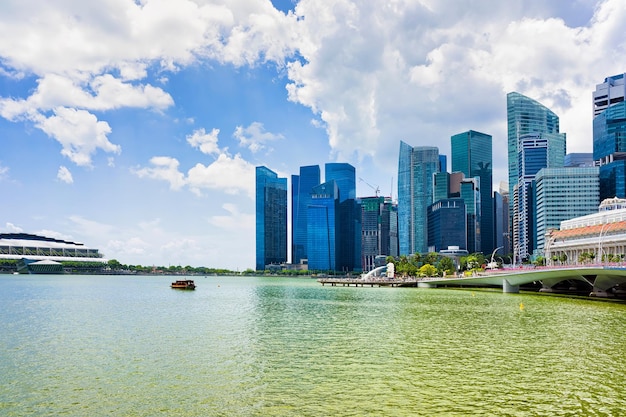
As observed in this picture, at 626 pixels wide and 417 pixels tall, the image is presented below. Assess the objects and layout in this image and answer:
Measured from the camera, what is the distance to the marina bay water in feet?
82.1

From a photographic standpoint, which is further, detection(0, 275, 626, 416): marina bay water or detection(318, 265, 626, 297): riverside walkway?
detection(318, 265, 626, 297): riverside walkway

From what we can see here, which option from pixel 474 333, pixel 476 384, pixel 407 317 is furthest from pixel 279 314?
pixel 476 384

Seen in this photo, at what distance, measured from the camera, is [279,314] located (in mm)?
70000

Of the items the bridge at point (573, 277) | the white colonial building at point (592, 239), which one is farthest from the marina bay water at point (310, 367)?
the white colonial building at point (592, 239)

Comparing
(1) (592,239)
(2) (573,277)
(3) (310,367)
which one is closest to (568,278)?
(2) (573,277)

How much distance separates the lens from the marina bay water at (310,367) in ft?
82.1

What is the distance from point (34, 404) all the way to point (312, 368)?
1556 cm

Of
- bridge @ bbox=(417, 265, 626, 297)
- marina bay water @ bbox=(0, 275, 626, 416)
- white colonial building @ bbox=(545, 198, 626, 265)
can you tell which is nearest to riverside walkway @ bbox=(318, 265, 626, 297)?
bridge @ bbox=(417, 265, 626, 297)

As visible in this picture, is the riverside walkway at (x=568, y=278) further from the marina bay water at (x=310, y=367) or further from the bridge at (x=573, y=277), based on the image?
the marina bay water at (x=310, y=367)

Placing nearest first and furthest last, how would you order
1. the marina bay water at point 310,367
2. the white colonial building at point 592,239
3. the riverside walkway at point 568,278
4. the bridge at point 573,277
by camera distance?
the marina bay water at point 310,367
the bridge at point 573,277
the riverside walkway at point 568,278
the white colonial building at point 592,239

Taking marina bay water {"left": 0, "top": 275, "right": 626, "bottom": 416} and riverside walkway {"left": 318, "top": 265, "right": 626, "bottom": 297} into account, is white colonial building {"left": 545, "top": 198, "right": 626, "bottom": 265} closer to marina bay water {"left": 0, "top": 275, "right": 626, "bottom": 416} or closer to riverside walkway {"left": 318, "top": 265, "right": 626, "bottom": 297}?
riverside walkway {"left": 318, "top": 265, "right": 626, "bottom": 297}

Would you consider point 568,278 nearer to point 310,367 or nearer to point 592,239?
point 592,239

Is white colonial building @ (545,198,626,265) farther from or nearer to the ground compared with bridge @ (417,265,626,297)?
farther from the ground

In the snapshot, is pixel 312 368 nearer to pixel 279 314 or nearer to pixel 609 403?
pixel 609 403
